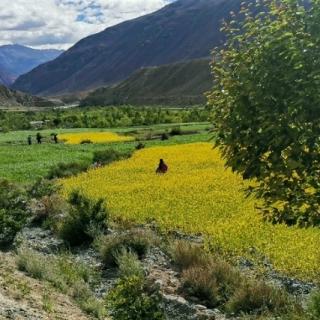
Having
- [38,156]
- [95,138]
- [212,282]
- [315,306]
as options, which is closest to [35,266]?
[212,282]

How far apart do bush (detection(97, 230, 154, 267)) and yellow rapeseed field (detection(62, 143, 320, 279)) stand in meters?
1.81

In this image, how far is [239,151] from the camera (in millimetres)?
9617

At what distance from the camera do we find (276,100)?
28.2ft

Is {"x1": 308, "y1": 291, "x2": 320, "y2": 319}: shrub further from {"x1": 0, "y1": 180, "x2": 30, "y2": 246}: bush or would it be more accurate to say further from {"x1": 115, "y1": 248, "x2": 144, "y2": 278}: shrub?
{"x1": 0, "y1": 180, "x2": 30, "y2": 246}: bush

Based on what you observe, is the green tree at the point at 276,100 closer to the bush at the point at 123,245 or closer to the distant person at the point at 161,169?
the bush at the point at 123,245

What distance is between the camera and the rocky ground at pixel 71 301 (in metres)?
12.2

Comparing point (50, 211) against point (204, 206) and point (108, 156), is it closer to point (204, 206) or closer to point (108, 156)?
point (204, 206)

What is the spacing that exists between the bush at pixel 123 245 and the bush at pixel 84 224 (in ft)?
5.12

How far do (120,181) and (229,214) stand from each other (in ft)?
39.1

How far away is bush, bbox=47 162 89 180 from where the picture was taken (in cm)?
3819

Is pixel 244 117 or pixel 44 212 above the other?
pixel 244 117

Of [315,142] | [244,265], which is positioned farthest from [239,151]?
[244,265]

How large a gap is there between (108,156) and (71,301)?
107 ft

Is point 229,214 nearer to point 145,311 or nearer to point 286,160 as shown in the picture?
point 145,311
